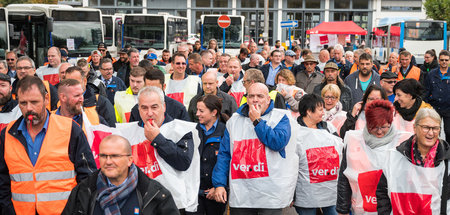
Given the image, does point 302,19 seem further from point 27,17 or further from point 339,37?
point 27,17

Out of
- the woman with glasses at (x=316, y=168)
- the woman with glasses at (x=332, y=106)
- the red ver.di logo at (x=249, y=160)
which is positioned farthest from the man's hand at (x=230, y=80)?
the red ver.di logo at (x=249, y=160)

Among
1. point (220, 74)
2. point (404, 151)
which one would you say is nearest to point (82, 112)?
point (404, 151)

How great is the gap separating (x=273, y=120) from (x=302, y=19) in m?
54.6

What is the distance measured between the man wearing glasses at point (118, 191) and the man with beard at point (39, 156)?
0.66 m

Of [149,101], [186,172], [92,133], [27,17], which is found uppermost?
[27,17]

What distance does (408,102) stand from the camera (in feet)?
19.6

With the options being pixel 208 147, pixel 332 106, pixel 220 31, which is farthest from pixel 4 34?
pixel 220 31

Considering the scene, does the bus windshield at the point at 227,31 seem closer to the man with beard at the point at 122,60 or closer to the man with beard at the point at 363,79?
the man with beard at the point at 122,60

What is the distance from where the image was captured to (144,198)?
345 centimetres

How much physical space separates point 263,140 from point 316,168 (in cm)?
84

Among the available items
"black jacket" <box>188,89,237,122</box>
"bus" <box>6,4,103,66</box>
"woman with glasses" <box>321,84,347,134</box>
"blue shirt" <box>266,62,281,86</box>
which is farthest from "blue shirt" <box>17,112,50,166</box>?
"bus" <box>6,4,103,66</box>

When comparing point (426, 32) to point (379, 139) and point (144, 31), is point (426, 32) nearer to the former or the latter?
point (144, 31)

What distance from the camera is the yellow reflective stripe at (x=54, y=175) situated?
4070 mm

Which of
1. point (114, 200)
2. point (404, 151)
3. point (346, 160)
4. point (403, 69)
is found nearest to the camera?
point (114, 200)
